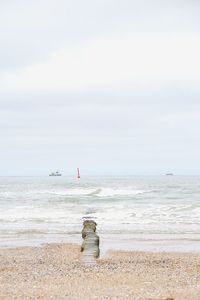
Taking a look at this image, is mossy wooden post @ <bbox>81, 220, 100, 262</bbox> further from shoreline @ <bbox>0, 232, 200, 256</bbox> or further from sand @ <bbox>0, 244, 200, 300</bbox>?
shoreline @ <bbox>0, 232, 200, 256</bbox>

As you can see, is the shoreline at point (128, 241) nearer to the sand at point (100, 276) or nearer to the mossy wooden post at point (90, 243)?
the mossy wooden post at point (90, 243)

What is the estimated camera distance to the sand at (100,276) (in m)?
10.1

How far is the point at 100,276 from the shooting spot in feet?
40.0

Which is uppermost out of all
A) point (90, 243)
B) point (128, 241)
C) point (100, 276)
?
point (90, 243)

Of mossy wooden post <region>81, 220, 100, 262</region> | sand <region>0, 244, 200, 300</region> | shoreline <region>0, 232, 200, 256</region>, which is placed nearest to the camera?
sand <region>0, 244, 200, 300</region>

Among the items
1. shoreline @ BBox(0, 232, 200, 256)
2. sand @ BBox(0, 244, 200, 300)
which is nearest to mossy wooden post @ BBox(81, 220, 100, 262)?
sand @ BBox(0, 244, 200, 300)

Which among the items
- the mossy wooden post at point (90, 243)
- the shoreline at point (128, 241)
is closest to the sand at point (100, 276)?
the mossy wooden post at point (90, 243)

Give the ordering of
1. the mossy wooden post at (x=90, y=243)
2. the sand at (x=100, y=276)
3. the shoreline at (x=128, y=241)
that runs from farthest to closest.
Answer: the shoreline at (x=128, y=241) < the mossy wooden post at (x=90, y=243) < the sand at (x=100, y=276)

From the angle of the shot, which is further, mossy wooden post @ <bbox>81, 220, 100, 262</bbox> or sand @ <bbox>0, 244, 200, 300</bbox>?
mossy wooden post @ <bbox>81, 220, 100, 262</bbox>

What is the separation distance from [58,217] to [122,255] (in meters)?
15.3

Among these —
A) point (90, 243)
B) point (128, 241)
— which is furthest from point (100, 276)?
point (128, 241)

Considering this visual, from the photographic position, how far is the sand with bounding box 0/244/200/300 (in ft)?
33.2

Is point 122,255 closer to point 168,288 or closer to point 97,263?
point 97,263

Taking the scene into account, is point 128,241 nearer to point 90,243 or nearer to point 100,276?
point 90,243
